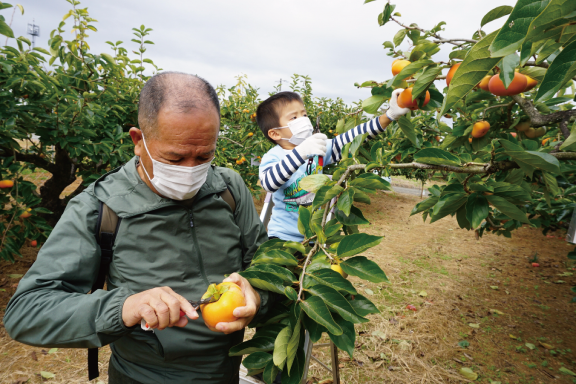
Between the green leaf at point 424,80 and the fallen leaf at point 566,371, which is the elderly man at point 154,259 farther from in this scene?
the fallen leaf at point 566,371

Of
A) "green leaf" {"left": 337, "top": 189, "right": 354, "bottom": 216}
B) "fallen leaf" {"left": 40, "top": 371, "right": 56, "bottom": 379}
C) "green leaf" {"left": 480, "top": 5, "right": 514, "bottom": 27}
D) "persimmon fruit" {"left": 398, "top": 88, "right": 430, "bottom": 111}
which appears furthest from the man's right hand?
"fallen leaf" {"left": 40, "top": 371, "right": 56, "bottom": 379}

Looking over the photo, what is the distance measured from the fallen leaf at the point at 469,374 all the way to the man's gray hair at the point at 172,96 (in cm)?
278

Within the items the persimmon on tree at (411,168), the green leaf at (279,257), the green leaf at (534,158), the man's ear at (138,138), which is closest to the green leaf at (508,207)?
the persimmon on tree at (411,168)

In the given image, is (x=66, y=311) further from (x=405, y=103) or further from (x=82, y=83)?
(x=82, y=83)

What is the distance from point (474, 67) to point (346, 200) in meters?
0.52

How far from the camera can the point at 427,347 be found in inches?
113

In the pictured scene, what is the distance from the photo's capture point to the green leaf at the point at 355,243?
88 cm

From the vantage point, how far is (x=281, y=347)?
2.69ft

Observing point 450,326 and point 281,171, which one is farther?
point 450,326

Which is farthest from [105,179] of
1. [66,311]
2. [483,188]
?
[483,188]

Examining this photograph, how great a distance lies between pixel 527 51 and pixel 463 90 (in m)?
0.15

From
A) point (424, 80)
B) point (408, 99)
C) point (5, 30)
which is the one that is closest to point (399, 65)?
point (408, 99)

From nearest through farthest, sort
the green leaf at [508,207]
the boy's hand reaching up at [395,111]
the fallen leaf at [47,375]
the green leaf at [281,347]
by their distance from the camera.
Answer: the green leaf at [281,347]
the green leaf at [508,207]
the boy's hand reaching up at [395,111]
the fallen leaf at [47,375]

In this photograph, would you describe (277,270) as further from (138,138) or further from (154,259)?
(138,138)
